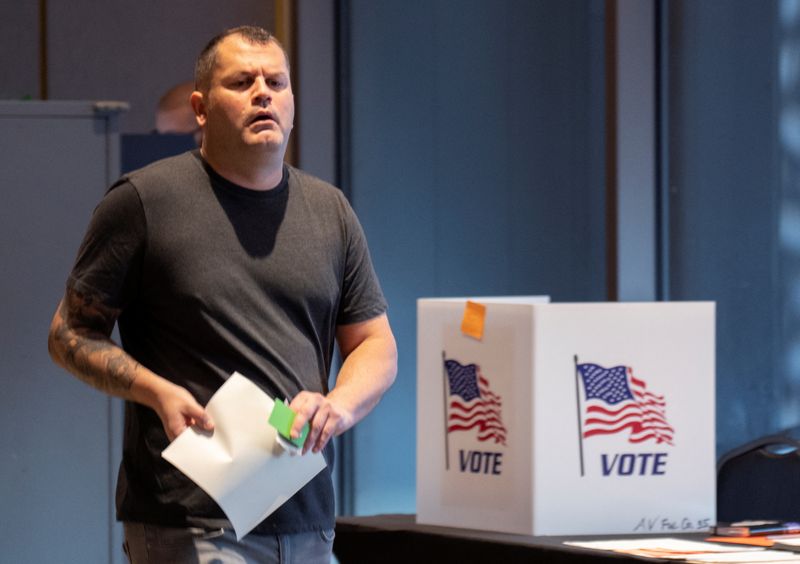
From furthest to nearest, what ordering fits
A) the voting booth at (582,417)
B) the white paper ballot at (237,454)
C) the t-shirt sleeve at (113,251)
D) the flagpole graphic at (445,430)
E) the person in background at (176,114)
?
the person in background at (176,114)
the flagpole graphic at (445,430)
the voting booth at (582,417)
the t-shirt sleeve at (113,251)
the white paper ballot at (237,454)

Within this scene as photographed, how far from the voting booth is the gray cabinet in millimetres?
1331

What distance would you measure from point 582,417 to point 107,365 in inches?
45.3

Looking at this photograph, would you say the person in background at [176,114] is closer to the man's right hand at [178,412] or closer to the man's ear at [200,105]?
the man's ear at [200,105]

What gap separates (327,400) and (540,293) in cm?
269

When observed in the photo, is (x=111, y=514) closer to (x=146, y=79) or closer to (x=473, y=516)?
(x=473, y=516)

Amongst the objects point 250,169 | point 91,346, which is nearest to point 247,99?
point 250,169

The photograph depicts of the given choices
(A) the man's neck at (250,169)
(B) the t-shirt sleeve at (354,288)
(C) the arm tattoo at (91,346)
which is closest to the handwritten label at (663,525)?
(B) the t-shirt sleeve at (354,288)

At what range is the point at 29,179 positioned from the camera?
11.8ft

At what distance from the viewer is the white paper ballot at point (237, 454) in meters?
1.74

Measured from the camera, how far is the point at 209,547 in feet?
5.96

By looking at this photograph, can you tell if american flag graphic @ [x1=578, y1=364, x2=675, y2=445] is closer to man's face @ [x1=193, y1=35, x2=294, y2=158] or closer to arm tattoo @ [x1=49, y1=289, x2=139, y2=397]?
man's face @ [x1=193, y1=35, x2=294, y2=158]

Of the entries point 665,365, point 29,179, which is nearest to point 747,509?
point 665,365

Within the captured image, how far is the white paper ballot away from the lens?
5.70ft

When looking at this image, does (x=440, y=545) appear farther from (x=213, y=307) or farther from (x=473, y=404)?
(x=213, y=307)
